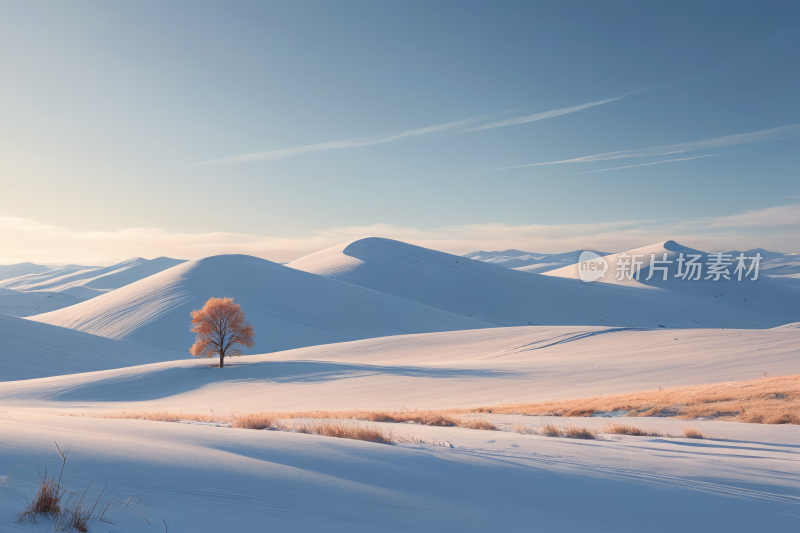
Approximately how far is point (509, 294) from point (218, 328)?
79661 mm

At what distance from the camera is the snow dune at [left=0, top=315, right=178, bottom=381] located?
118 feet

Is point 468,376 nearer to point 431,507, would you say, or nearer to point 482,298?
point 431,507

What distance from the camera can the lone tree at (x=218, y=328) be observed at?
107ft

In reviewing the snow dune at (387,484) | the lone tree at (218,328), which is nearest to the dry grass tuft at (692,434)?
the snow dune at (387,484)

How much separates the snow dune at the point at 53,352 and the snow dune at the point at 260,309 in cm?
1012

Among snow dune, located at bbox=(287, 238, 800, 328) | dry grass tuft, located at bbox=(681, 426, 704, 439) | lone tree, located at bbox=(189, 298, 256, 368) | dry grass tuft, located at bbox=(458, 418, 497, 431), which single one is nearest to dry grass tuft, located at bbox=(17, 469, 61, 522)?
→ dry grass tuft, located at bbox=(458, 418, 497, 431)

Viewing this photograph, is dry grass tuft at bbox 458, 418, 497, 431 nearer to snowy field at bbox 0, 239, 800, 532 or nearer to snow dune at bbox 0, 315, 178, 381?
snowy field at bbox 0, 239, 800, 532

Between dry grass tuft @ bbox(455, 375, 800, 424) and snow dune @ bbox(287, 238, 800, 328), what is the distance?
226 ft

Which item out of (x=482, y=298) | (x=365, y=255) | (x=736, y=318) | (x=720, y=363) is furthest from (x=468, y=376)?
(x=736, y=318)

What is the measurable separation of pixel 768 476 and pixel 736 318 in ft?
394

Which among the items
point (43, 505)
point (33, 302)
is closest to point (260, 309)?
point (43, 505)

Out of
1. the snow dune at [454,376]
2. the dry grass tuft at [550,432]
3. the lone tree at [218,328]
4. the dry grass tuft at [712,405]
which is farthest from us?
the lone tree at [218,328]

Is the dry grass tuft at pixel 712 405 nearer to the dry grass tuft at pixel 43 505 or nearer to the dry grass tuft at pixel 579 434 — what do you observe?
the dry grass tuft at pixel 579 434

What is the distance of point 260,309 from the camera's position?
63.4 meters
